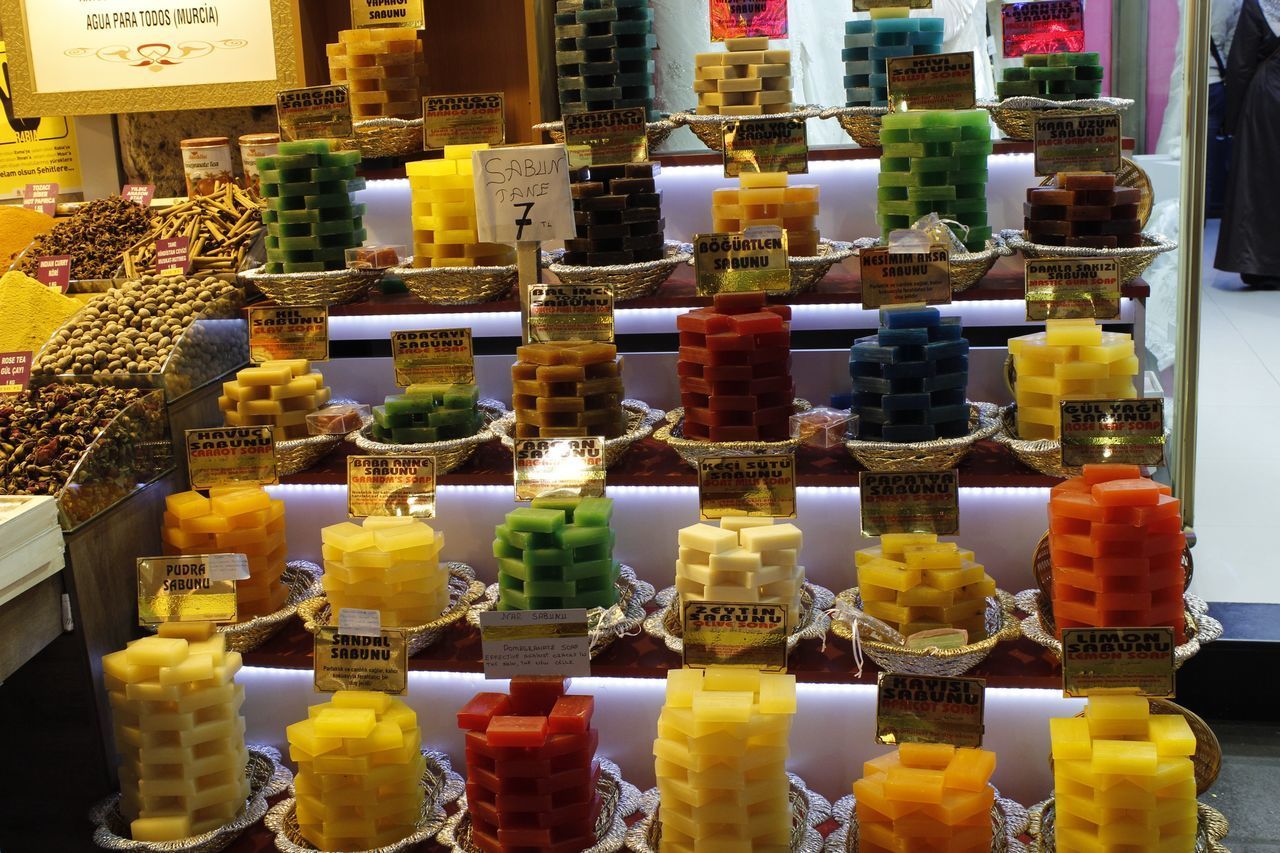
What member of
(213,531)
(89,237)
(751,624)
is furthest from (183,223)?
(751,624)

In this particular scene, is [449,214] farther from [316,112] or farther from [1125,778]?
[1125,778]

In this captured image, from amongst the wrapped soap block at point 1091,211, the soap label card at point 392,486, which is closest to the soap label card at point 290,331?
the soap label card at point 392,486

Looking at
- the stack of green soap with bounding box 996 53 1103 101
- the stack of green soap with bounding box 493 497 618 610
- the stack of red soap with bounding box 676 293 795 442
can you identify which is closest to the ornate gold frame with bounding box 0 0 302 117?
the stack of red soap with bounding box 676 293 795 442

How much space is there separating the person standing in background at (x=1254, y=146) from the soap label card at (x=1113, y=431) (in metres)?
3.02

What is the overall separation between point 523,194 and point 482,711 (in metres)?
1.12

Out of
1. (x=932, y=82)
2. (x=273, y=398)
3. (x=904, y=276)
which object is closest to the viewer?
(x=904, y=276)

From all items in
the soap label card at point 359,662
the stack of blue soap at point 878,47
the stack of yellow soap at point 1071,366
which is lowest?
the soap label card at point 359,662

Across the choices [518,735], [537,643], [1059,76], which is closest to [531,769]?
[518,735]

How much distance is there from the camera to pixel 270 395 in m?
3.31

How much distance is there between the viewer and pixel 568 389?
3.01 m

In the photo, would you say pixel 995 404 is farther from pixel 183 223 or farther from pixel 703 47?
pixel 183 223

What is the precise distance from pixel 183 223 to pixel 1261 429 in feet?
13.2

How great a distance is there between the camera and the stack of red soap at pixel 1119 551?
249 centimetres

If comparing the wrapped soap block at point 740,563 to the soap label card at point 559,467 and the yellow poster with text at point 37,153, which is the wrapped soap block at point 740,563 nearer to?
the soap label card at point 559,467
